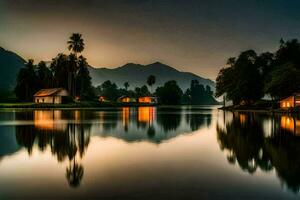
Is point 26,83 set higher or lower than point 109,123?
higher

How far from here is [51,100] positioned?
110375mm

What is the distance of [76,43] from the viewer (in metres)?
110

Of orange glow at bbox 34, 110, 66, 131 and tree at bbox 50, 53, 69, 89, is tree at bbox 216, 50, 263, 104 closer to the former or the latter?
orange glow at bbox 34, 110, 66, 131

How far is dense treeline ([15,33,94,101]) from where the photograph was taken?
361ft

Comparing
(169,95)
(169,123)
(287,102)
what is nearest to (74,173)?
(169,123)

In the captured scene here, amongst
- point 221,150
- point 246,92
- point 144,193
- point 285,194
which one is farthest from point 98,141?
point 246,92

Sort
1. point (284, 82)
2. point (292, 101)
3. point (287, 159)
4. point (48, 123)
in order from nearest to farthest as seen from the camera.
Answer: point (287, 159) → point (48, 123) → point (284, 82) → point (292, 101)

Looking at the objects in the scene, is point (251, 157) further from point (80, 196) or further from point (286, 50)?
point (286, 50)

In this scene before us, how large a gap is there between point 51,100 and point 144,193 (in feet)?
346

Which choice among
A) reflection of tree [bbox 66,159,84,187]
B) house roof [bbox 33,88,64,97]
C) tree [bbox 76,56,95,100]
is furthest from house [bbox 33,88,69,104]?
reflection of tree [bbox 66,159,84,187]

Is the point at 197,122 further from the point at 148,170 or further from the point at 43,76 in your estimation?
the point at 43,76

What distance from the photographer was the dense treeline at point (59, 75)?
361ft

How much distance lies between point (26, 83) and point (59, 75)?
11.6m

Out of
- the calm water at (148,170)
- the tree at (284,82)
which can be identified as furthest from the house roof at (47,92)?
the calm water at (148,170)
